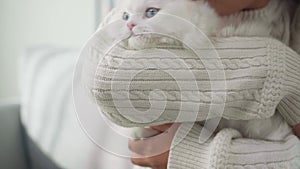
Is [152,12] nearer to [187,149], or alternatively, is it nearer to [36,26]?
[187,149]

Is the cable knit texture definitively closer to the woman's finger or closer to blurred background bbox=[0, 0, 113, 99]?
the woman's finger

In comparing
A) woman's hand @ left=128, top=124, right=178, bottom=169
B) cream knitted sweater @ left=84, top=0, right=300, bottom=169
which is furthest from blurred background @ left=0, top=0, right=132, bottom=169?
cream knitted sweater @ left=84, top=0, right=300, bottom=169

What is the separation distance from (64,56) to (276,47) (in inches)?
37.4

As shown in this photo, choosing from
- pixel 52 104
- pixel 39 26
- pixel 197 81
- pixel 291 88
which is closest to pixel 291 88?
pixel 291 88

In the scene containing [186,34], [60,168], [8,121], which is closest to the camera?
[186,34]

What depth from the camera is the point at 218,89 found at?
1.53 feet

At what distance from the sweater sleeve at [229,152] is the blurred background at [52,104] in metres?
0.50

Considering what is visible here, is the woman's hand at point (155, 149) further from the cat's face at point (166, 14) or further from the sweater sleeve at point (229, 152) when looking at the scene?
the cat's face at point (166, 14)

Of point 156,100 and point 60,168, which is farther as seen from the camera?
point 60,168

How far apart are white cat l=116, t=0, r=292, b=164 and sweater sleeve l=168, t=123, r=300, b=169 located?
0.01m

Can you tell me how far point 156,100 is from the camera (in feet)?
1.53

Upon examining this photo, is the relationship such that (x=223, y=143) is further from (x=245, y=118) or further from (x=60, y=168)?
(x=60, y=168)

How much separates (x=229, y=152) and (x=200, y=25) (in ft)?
0.47

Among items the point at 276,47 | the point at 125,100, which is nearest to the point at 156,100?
the point at 125,100
